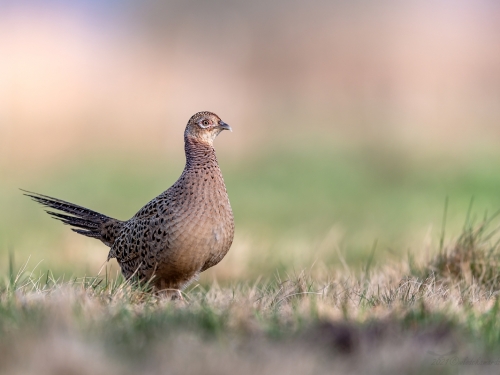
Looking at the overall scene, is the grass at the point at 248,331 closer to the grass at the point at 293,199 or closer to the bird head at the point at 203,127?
the bird head at the point at 203,127

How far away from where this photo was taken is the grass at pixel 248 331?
9.20ft

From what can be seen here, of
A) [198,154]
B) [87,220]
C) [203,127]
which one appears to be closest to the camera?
[198,154]

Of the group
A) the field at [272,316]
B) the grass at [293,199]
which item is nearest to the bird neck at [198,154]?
the field at [272,316]

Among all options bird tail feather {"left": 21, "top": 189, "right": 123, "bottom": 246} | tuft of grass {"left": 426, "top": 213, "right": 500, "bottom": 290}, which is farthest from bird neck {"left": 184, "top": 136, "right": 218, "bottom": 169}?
tuft of grass {"left": 426, "top": 213, "right": 500, "bottom": 290}

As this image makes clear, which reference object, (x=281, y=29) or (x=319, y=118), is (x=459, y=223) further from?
(x=281, y=29)

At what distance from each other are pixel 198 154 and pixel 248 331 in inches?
77.2

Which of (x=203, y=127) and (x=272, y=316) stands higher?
(x=203, y=127)

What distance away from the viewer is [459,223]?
951 cm

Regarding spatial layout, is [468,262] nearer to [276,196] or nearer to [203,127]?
[203,127]

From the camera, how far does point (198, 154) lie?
5.04 meters

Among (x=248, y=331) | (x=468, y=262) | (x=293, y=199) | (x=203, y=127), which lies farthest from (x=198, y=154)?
(x=293, y=199)

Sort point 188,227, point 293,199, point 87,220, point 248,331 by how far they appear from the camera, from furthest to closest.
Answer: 1. point 293,199
2. point 87,220
3. point 188,227
4. point 248,331

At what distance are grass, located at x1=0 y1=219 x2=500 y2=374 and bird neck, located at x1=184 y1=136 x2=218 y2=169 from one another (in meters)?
1.01

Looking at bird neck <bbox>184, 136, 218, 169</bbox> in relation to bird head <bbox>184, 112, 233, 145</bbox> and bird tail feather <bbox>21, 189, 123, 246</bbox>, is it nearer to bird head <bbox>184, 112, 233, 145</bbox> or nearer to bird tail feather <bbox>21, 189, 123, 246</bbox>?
bird head <bbox>184, 112, 233, 145</bbox>
